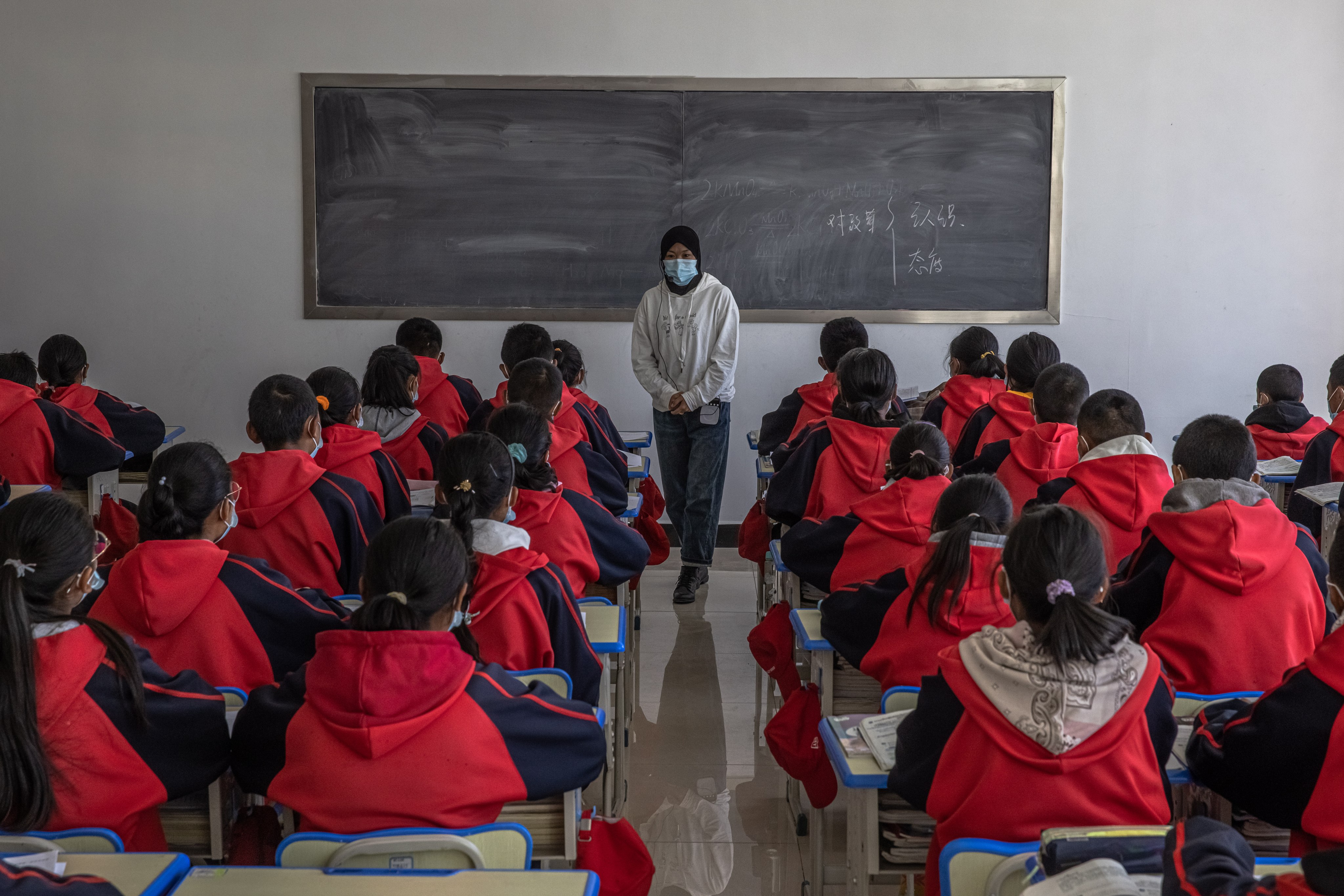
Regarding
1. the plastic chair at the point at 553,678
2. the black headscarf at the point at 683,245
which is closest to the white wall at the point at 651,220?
the black headscarf at the point at 683,245

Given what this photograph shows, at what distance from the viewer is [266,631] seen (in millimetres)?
2150

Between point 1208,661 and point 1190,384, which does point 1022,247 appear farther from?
point 1208,661

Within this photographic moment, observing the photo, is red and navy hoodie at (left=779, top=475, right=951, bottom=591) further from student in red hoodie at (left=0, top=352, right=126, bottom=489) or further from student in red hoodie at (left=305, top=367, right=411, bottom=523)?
student in red hoodie at (left=0, top=352, right=126, bottom=489)

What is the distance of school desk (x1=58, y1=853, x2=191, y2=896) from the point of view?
4.62ft

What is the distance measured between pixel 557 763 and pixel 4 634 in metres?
0.77

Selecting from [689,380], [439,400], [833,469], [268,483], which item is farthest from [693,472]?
[268,483]

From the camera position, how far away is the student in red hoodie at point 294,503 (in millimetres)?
2764

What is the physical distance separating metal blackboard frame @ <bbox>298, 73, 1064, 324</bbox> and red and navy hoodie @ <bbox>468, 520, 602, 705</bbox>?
3435 millimetres

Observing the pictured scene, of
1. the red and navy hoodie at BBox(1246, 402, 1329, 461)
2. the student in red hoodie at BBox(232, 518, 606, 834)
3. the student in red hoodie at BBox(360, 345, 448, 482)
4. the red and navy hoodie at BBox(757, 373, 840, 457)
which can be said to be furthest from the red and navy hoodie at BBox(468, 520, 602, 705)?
the red and navy hoodie at BBox(1246, 402, 1329, 461)

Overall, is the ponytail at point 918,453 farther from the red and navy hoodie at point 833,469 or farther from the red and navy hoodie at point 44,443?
the red and navy hoodie at point 44,443

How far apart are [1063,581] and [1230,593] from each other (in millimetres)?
750

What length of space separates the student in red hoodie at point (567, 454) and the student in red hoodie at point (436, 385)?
75cm

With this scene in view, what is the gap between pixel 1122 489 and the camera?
9.22ft

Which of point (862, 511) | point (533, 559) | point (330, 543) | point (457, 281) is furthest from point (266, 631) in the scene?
point (457, 281)
